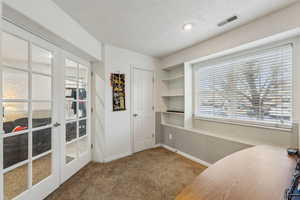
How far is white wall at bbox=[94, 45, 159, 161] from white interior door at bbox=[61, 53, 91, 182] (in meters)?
0.20

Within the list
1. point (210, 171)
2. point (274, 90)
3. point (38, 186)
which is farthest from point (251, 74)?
point (38, 186)

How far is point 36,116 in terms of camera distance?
5.62 feet

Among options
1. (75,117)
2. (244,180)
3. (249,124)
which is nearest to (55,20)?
(75,117)

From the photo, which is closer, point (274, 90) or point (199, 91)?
point (274, 90)

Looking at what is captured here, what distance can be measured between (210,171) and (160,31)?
2.11 meters

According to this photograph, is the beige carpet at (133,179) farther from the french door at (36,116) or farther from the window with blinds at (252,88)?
the window with blinds at (252,88)

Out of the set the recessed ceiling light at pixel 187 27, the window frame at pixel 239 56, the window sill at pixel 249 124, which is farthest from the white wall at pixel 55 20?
the window sill at pixel 249 124

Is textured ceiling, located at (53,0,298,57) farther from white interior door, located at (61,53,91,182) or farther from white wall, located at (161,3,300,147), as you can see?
white interior door, located at (61,53,91,182)

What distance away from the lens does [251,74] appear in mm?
2230

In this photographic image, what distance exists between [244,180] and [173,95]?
264 cm

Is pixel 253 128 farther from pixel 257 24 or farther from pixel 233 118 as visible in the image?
pixel 257 24

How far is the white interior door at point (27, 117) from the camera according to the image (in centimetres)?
137

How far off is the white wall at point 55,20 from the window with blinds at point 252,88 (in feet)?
7.82

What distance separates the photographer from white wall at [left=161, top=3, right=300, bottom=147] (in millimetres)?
1674
